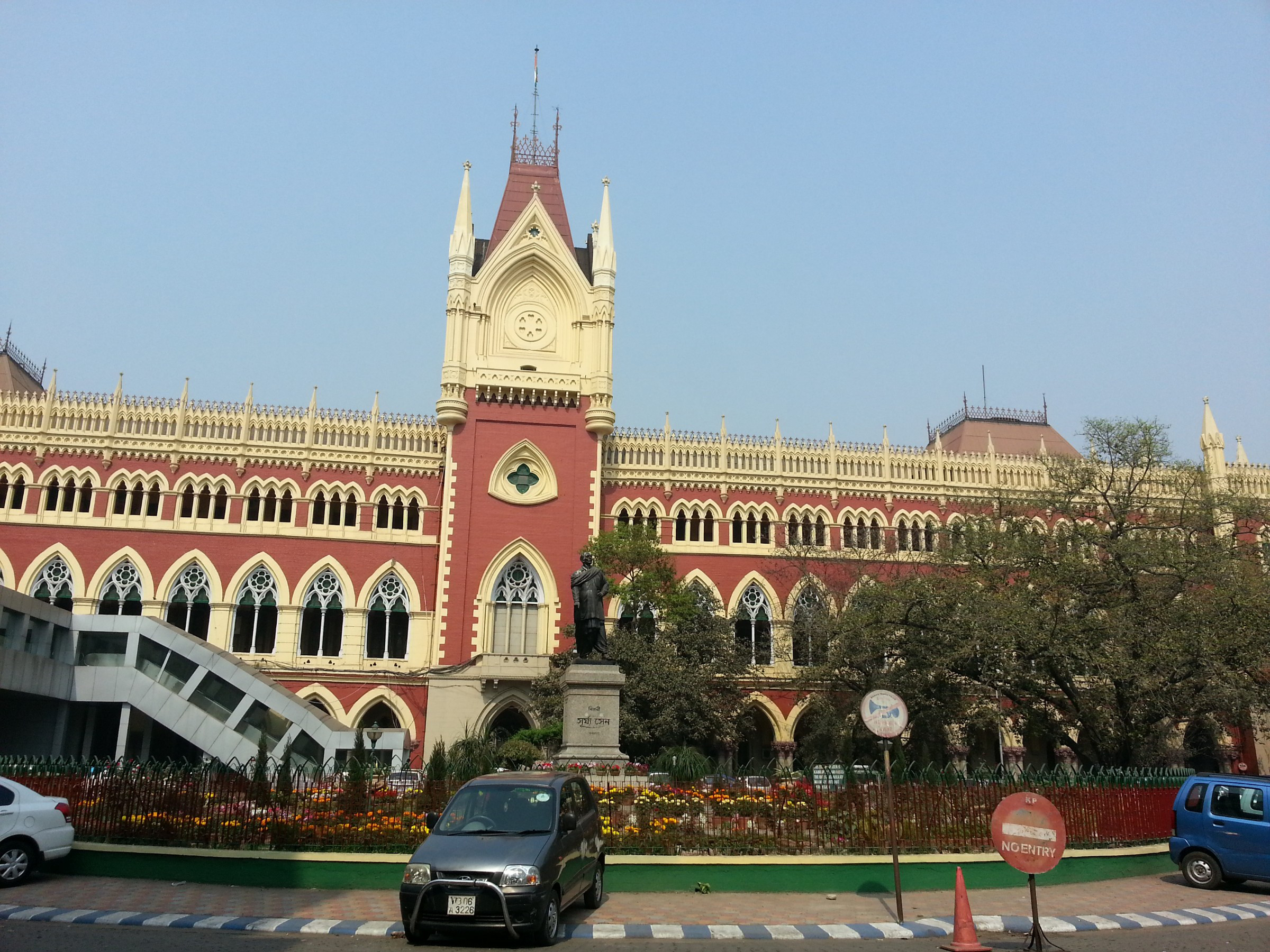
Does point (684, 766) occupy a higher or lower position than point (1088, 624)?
lower

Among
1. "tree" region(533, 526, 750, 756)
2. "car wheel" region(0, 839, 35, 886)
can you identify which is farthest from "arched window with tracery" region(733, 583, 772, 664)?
"car wheel" region(0, 839, 35, 886)

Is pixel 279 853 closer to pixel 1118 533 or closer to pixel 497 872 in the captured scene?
pixel 497 872

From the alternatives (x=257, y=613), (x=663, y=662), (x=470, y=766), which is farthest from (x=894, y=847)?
(x=257, y=613)

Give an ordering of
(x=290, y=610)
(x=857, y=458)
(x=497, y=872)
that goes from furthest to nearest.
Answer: (x=857, y=458) < (x=290, y=610) < (x=497, y=872)

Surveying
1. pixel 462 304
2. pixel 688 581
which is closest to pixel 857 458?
pixel 688 581

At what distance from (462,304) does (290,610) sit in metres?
11.5

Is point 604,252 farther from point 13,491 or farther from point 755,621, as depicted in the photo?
point 13,491

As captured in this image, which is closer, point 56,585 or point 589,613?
point 589,613

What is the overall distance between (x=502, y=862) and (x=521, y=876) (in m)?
0.22

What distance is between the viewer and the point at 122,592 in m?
32.9

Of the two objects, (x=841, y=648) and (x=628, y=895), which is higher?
(x=841, y=648)

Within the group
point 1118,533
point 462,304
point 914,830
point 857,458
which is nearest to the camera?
point 914,830

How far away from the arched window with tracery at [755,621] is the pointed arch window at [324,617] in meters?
13.2

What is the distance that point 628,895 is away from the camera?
509 inches
